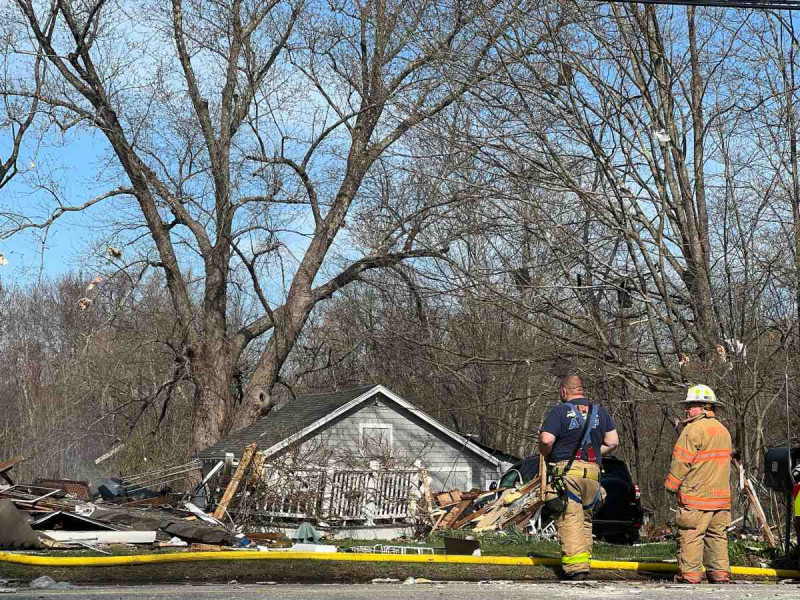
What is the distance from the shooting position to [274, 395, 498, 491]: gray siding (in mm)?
23312

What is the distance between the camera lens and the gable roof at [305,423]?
21344 millimetres

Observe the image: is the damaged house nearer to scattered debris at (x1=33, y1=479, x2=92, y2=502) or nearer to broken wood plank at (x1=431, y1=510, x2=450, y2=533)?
broken wood plank at (x1=431, y1=510, x2=450, y2=533)

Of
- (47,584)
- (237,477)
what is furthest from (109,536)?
(237,477)

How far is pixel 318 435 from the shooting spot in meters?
22.3

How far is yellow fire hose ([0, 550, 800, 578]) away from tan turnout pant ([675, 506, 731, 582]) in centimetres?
60

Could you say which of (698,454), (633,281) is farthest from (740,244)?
(698,454)

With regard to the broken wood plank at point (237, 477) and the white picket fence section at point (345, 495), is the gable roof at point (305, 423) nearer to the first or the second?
the white picket fence section at point (345, 495)

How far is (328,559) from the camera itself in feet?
29.6

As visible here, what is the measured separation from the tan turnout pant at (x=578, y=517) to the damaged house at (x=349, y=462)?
10.8 m

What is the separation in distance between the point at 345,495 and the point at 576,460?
11.6 m

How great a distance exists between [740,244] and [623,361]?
2.48 meters

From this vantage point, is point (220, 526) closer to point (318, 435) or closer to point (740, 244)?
point (318, 435)

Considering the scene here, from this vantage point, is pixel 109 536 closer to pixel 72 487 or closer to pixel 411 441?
pixel 72 487

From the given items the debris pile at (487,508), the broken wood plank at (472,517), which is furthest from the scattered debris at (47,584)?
the broken wood plank at (472,517)
